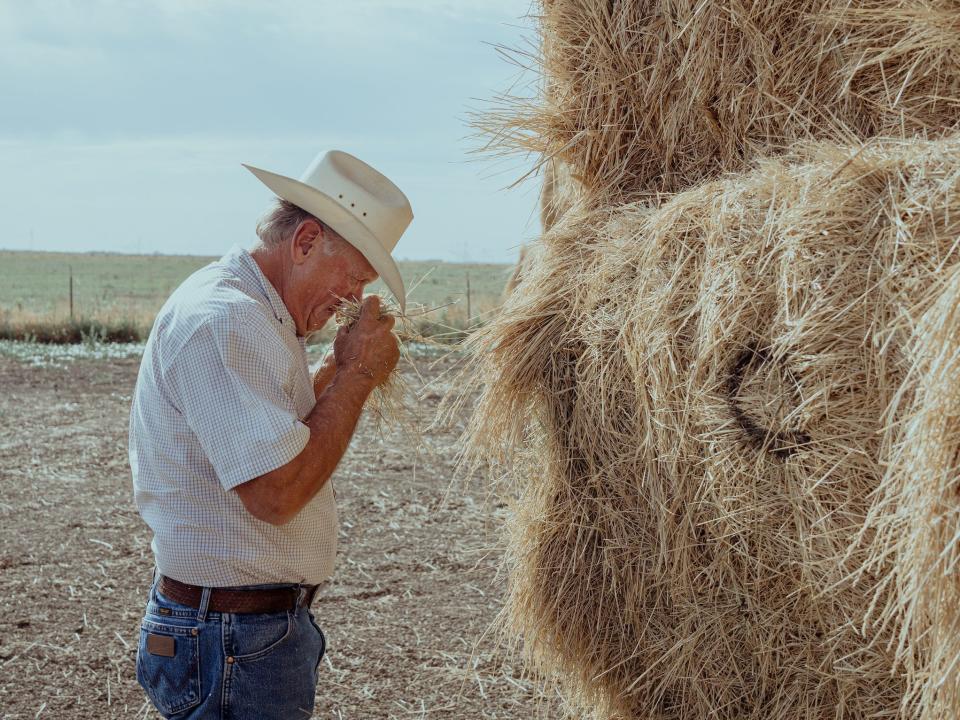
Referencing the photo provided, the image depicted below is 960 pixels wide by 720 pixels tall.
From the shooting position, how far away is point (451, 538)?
17.5 feet

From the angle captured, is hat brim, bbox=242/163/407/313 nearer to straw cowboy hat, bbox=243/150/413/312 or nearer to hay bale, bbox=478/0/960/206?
straw cowboy hat, bbox=243/150/413/312

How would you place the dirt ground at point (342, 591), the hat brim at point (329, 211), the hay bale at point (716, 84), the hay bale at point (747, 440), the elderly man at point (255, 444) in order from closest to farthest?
the hay bale at point (747, 440), the elderly man at point (255, 444), the hat brim at point (329, 211), the hay bale at point (716, 84), the dirt ground at point (342, 591)

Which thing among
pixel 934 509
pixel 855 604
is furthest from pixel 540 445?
pixel 934 509

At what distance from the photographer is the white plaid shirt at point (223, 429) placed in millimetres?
2018

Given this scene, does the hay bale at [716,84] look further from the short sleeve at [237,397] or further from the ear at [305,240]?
the short sleeve at [237,397]

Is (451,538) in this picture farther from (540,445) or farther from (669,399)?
(669,399)

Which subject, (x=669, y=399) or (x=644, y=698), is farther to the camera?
(x=644, y=698)

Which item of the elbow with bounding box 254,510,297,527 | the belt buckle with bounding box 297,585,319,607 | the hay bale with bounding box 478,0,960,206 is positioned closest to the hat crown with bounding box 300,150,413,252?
the hay bale with bounding box 478,0,960,206

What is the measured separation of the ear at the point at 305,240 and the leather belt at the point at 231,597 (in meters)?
0.78

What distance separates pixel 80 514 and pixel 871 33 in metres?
4.96

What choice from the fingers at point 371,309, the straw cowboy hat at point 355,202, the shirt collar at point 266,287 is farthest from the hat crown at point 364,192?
the shirt collar at point 266,287

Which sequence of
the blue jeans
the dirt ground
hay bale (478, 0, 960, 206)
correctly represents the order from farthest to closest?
1. the dirt ground
2. hay bale (478, 0, 960, 206)
3. the blue jeans

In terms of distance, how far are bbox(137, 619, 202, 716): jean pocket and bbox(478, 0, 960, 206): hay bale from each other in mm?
1668

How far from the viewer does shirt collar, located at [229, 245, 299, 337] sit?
2.28 m
